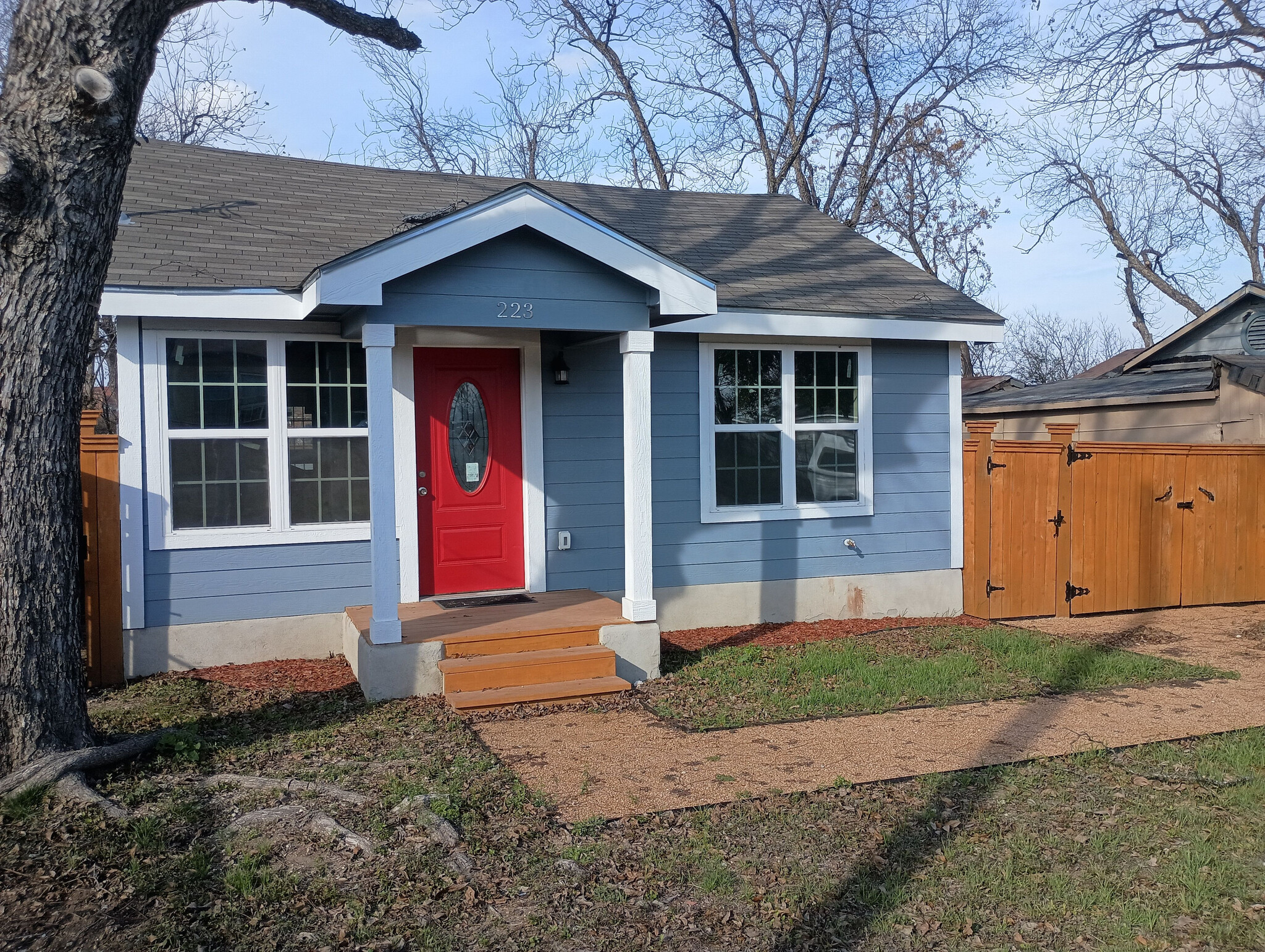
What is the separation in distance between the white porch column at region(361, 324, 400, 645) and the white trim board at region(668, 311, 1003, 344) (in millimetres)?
2386

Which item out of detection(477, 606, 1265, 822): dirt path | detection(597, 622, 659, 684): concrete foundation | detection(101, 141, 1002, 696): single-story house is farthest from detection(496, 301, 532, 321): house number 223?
detection(477, 606, 1265, 822): dirt path

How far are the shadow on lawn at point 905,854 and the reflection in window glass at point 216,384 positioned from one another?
A: 533 cm

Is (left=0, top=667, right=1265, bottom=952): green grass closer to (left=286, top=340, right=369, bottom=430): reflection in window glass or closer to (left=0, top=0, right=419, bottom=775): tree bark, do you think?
(left=0, top=0, right=419, bottom=775): tree bark

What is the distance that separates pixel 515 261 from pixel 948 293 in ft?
16.6

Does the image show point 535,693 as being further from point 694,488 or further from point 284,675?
point 694,488

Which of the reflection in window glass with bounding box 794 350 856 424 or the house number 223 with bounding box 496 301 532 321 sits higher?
the house number 223 with bounding box 496 301 532 321

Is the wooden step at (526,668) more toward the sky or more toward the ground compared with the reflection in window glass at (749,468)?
more toward the ground

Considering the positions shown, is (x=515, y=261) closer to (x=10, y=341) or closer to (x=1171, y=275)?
(x=10, y=341)

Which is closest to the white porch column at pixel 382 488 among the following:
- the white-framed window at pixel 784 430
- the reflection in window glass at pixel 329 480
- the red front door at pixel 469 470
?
the reflection in window glass at pixel 329 480

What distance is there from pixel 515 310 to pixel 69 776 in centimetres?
380

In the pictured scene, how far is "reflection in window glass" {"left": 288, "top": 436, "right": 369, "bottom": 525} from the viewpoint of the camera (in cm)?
765

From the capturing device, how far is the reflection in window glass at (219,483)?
24.1 ft

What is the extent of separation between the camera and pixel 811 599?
9.33 metres

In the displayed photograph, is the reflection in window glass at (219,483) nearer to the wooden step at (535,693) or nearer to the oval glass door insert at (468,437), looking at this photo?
the oval glass door insert at (468,437)
